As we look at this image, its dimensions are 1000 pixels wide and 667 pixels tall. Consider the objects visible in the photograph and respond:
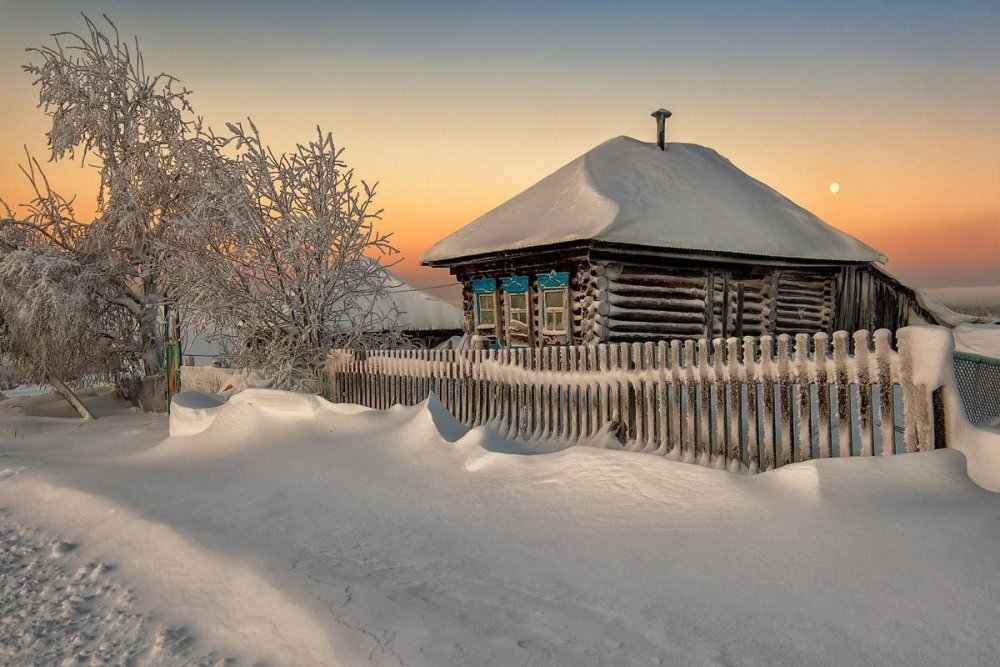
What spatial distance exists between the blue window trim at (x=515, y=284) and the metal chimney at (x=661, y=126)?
5994 millimetres

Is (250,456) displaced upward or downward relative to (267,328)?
downward

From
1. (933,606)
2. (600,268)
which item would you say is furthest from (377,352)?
(933,606)

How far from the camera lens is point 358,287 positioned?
563 inches

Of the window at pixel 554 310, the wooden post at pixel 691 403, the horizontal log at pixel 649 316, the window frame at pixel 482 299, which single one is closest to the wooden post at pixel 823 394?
the wooden post at pixel 691 403

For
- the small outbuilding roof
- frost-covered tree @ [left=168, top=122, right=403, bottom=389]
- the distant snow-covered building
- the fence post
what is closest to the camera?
the fence post

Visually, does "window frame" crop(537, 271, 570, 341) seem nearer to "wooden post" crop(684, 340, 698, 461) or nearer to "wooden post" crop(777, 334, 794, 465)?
"wooden post" crop(684, 340, 698, 461)

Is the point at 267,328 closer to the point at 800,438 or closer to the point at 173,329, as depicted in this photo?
the point at 173,329

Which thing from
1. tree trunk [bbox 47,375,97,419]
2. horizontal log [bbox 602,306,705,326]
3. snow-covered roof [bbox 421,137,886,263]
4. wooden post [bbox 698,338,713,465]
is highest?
snow-covered roof [bbox 421,137,886,263]

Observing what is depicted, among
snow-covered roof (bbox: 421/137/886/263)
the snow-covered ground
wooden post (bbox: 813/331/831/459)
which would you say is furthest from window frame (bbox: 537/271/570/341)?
wooden post (bbox: 813/331/831/459)

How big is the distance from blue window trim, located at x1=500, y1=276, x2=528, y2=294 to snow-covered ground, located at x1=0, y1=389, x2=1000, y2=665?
31.7 feet

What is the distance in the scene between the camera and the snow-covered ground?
126 inches

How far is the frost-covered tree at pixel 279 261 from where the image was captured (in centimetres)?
1326

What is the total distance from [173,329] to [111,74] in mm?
8467

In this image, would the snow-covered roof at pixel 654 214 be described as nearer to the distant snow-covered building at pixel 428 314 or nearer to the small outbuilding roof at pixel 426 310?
the distant snow-covered building at pixel 428 314
